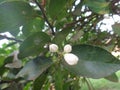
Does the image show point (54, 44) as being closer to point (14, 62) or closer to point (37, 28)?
point (14, 62)

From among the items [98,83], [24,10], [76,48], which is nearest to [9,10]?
[24,10]

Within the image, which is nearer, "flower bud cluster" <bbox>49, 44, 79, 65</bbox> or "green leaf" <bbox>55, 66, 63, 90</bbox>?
"flower bud cluster" <bbox>49, 44, 79, 65</bbox>

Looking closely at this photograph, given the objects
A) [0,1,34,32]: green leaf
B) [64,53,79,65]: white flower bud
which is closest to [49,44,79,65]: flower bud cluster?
[64,53,79,65]: white flower bud

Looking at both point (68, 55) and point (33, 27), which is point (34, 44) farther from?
point (33, 27)

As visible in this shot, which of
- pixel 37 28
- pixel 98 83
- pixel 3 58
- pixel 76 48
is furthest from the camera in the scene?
pixel 98 83

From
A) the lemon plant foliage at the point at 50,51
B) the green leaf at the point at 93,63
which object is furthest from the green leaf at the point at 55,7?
the green leaf at the point at 93,63

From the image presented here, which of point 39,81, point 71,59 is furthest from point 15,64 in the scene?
point 71,59

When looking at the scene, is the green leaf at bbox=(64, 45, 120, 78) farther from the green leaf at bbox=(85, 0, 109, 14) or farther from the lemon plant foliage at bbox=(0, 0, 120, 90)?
the green leaf at bbox=(85, 0, 109, 14)
